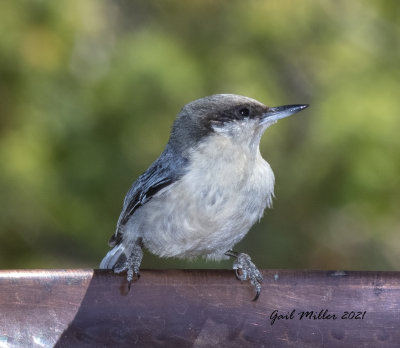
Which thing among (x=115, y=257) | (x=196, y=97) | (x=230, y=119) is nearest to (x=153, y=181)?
(x=230, y=119)

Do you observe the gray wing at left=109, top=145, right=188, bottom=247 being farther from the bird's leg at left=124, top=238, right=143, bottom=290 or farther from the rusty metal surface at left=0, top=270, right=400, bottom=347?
the rusty metal surface at left=0, top=270, right=400, bottom=347

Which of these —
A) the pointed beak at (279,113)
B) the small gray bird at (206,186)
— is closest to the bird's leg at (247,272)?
the small gray bird at (206,186)

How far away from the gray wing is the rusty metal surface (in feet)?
2.31

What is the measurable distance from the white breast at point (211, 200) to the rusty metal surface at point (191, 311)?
52cm

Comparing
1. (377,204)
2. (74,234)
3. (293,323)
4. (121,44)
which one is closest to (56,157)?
(74,234)

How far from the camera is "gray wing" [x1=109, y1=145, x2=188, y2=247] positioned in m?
3.88

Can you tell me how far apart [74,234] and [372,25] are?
275 cm

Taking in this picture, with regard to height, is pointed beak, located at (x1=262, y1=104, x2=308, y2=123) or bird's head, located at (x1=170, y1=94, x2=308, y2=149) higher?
pointed beak, located at (x1=262, y1=104, x2=308, y2=123)

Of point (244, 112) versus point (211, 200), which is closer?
point (211, 200)

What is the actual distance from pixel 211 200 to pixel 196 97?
182 centimetres

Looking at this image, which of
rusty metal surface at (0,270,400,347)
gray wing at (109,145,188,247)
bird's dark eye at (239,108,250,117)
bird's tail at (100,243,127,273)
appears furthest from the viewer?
bird's tail at (100,243,127,273)

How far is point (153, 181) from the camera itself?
397 cm

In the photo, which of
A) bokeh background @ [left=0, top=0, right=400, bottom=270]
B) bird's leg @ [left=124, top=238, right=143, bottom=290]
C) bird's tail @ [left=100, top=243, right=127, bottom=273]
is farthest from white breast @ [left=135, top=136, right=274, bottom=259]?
bokeh background @ [left=0, top=0, right=400, bottom=270]

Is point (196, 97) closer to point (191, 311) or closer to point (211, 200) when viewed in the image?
point (211, 200)
